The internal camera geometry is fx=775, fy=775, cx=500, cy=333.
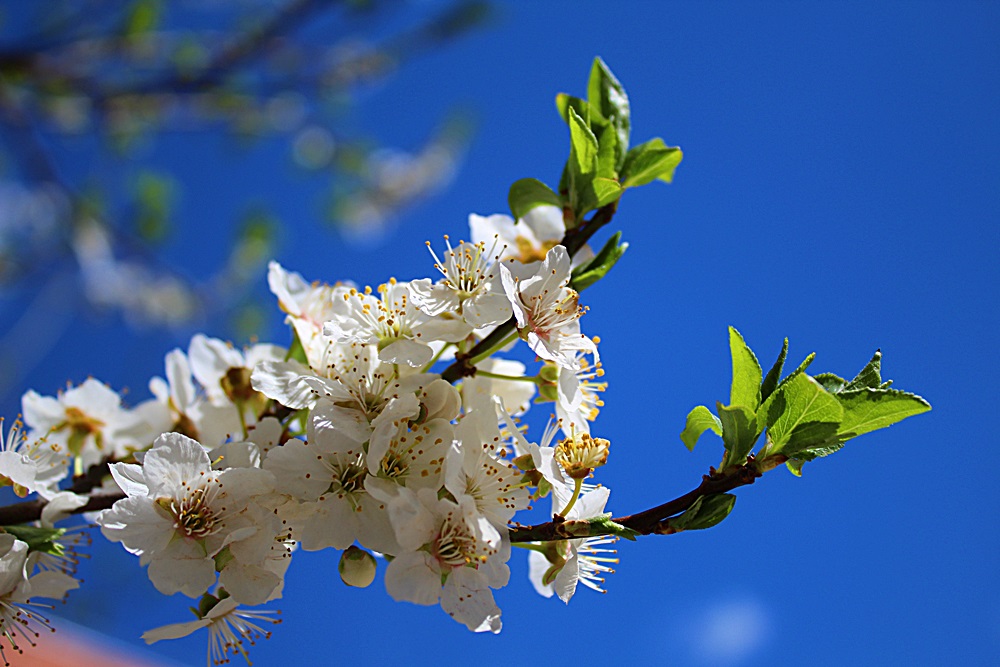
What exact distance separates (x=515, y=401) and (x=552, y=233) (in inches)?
10.0

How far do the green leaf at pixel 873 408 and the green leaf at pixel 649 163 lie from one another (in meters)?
0.37

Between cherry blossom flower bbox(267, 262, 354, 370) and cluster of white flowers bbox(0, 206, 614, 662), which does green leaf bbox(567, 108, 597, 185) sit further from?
cherry blossom flower bbox(267, 262, 354, 370)

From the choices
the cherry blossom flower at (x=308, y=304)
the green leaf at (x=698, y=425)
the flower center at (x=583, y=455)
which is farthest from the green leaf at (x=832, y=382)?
the cherry blossom flower at (x=308, y=304)

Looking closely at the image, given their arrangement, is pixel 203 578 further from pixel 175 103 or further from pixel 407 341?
pixel 175 103

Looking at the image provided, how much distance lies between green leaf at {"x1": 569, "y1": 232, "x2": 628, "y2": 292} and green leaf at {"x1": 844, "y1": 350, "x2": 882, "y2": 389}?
299 millimetres

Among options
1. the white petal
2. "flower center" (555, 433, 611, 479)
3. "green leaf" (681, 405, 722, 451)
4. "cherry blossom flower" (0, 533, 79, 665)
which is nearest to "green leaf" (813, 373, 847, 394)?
"green leaf" (681, 405, 722, 451)

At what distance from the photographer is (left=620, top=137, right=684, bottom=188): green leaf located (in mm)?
997

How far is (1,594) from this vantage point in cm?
88

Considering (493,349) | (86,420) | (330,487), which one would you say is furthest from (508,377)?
(86,420)

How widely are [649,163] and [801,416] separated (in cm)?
39

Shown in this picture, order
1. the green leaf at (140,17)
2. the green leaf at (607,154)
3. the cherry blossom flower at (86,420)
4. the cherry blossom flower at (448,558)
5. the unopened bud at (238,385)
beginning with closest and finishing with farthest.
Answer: the cherry blossom flower at (448,558) < the green leaf at (607,154) < the unopened bud at (238,385) < the cherry blossom flower at (86,420) < the green leaf at (140,17)

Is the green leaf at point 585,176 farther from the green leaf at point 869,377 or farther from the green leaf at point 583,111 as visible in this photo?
the green leaf at point 869,377

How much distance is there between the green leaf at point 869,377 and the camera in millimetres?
810

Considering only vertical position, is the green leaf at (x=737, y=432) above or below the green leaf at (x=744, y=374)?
below
